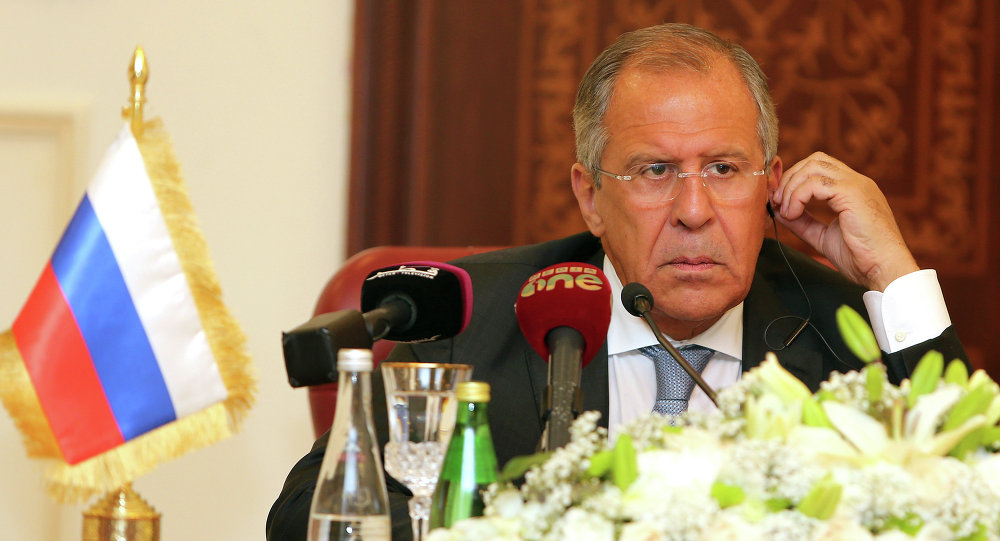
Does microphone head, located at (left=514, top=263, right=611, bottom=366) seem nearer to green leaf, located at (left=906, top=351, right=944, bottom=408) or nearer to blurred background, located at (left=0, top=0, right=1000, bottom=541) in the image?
green leaf, located at (left=906, top=351, right=944, bottom=408)

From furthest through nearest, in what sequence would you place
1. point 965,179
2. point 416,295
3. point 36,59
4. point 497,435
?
1. point 965,179
2. point 36,59
3. point 497,435
4. point 416,295

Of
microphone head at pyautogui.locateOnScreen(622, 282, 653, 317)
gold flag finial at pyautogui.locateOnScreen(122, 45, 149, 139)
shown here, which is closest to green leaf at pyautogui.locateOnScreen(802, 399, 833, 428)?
microphone head at pyautogui.locateOnScreen(622, 282, 653, 317)

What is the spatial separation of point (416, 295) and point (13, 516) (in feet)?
6.34

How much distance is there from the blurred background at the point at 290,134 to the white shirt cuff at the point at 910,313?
1.03m

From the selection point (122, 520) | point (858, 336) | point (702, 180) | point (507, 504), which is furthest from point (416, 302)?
point (702, 180)

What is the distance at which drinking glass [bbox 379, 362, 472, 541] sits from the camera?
1.03 meters

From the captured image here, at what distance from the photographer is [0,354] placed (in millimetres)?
1763

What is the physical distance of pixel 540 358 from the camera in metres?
1.86

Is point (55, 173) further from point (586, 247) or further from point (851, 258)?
point (851, 258)

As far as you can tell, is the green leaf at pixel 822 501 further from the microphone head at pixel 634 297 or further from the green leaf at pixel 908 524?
the microphone head at pixel 634 297

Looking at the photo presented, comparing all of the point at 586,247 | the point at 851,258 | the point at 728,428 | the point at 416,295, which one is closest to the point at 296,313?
the point at 586,247

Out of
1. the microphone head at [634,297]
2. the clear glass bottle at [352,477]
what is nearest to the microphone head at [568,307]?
the microphone head at [634,297]

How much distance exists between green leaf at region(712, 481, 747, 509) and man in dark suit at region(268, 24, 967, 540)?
0.96 m

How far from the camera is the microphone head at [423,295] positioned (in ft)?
3.52
